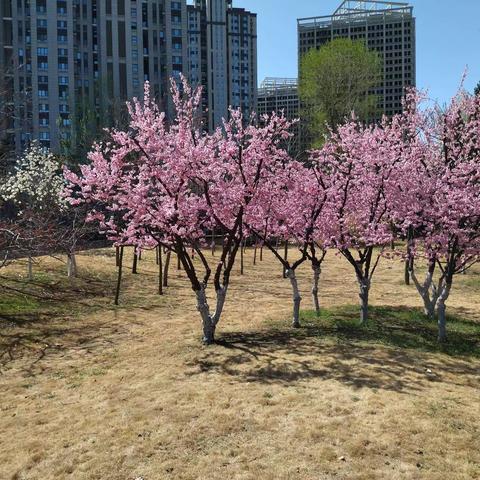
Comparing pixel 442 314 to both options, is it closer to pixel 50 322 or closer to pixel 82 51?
pixel 50 322

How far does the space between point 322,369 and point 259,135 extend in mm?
5187

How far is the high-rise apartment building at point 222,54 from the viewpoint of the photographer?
99375 mm

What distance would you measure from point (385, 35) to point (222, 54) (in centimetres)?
4069

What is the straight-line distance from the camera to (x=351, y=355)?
9.97 meters

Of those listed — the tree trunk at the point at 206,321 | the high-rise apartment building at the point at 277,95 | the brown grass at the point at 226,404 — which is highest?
the high-rise apartment building at the point at 277,95

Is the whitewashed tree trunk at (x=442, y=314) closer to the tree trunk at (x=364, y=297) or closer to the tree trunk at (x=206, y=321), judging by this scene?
the tree trunk at (x=364, y=297)

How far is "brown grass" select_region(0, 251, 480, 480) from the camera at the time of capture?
232 inches

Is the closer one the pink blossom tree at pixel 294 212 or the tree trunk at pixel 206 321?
the tree trunk at pixel 206 321

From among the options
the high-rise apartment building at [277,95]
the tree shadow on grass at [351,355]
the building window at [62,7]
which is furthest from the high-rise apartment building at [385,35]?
the tree shadow on grass at [351,355]

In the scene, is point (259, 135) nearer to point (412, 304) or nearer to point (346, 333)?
point (346, 333)

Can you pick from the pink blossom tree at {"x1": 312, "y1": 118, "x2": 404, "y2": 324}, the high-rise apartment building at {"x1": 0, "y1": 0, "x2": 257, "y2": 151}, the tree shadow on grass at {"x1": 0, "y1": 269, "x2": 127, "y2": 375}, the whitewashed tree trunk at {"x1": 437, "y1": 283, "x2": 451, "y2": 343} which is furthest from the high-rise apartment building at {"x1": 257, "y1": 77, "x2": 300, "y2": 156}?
the whitewashed tree trunk at {"x1": 437, "y1": 283, "x2": 451, "y2": 343}

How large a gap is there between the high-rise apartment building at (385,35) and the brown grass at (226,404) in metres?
50.5

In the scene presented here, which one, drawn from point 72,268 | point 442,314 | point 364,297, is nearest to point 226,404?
point 442,314

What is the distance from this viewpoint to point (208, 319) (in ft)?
35.9
